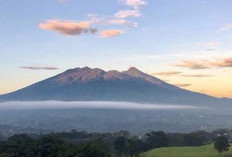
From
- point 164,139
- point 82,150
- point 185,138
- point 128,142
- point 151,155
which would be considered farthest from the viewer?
point 185,138

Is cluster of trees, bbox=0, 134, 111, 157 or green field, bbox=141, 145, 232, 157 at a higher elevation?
cluster of trees, bbox=0, 134, 111, 157

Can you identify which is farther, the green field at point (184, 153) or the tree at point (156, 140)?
the tree at point (156, 140)

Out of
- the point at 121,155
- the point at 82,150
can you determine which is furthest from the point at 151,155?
the point at 82,150

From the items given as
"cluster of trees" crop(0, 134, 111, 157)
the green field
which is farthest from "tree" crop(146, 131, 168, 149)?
"cluster of trees" crop(0, 134, 111, 157)

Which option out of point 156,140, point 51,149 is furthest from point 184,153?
point 51,149

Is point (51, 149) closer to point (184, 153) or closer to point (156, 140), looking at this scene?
point (184, 153)

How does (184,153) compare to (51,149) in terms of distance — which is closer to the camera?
(51,149)

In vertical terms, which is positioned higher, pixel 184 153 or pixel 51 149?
pixel 51 149

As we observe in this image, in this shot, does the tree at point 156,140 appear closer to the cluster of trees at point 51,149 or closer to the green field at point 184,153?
the green field at point 184,153

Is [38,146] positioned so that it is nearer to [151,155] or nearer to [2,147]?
Result: [2,147]

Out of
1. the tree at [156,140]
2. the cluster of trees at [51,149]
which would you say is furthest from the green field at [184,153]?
the cluster of trees at [51,149]

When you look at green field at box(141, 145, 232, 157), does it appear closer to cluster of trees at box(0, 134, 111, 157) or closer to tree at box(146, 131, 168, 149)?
tree at box(146, 131, 168, 149)
